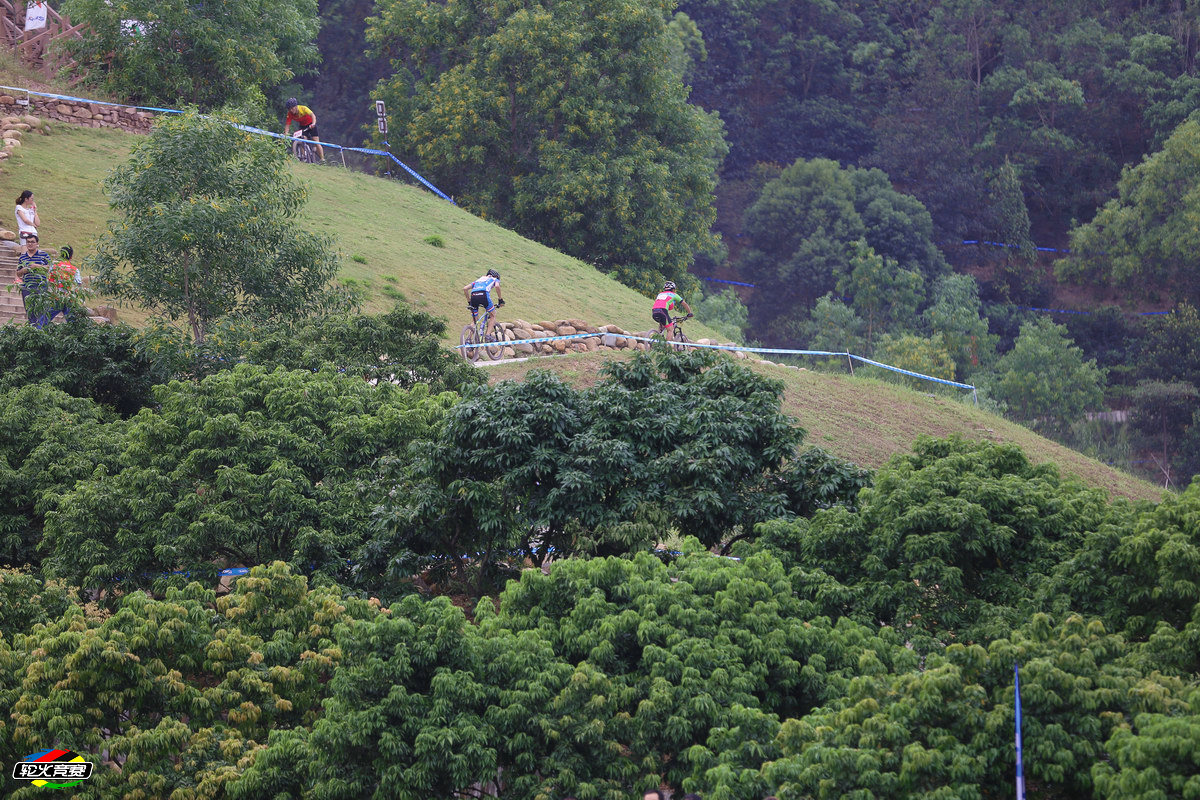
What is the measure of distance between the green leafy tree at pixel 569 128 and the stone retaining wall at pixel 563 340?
8.47m

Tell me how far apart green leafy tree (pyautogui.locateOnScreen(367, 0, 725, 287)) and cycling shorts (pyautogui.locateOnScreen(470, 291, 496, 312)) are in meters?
11.6

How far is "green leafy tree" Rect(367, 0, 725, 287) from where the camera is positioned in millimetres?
31766

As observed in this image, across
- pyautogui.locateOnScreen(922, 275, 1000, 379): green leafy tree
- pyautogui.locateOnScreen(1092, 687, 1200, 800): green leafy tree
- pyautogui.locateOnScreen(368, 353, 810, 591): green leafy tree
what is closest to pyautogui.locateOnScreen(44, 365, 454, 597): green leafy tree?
pyautogui.locateOnScreen(368, 353, 810, 591): green leafy tree

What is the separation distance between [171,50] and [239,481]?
64.3ft

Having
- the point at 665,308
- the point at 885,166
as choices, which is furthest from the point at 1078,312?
the point at 665,308

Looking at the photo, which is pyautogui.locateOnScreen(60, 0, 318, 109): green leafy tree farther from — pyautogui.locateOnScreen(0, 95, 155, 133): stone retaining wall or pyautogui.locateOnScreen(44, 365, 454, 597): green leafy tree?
pyautogui.locateOnScreen(44, 365, 454, 597): green leafy tree

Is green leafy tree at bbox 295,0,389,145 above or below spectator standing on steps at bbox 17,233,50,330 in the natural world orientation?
above

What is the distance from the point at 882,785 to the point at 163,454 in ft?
28.3

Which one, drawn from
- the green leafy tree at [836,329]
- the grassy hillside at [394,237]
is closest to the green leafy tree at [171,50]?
the grassy hillside at [394,237]

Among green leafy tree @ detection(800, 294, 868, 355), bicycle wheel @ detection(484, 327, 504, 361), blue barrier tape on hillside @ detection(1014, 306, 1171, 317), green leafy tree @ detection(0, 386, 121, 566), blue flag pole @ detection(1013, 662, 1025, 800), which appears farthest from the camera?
green leafy tree @ detection(800, 294, 868, 355)

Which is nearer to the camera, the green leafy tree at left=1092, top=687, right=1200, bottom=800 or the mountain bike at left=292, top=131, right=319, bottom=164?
the green leafy tree at left=1092, top=687, right=1200, bottom=800

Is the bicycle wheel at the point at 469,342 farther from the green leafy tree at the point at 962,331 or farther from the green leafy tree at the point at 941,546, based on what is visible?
the green leafy tree at the point at 962,331

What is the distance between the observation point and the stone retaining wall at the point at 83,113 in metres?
26.7

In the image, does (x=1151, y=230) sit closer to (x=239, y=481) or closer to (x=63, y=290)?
(x=63, y=290)
